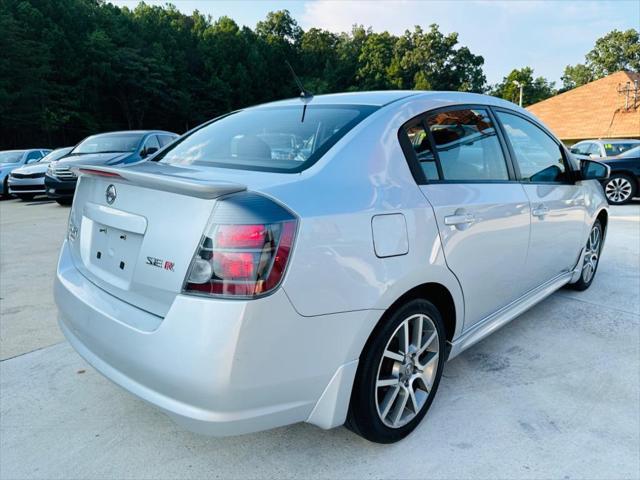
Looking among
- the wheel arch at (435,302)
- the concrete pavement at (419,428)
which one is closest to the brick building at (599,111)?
the concrete pavement at (419,428)

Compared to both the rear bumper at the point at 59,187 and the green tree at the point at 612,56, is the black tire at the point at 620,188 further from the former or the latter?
the green tree at the point at 612,56

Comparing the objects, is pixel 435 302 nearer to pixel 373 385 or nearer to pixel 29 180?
pixel 373 385

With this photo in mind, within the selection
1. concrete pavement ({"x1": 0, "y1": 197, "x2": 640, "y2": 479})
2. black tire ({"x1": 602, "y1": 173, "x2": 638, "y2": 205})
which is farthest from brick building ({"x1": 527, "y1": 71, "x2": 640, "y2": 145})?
concrete pavement ({"x1": 0, "y1": 197, "x2": 640, "y2": 479})

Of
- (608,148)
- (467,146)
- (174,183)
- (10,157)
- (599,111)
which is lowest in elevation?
(10,157)

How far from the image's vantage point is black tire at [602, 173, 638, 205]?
404 inches

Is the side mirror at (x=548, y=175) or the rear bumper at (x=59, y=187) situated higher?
the side mirror at (x=548, y=175)

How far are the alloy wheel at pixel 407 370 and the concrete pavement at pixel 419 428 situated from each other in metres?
0.15

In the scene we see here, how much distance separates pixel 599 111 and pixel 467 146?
32187 millimetres

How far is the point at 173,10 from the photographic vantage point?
2422 inches

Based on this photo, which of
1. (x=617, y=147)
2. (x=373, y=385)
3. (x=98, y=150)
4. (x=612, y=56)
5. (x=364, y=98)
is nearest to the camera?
(x=373, y=385)

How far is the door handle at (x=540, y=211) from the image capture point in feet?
9.44

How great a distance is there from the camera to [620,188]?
410 inches

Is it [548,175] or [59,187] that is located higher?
[548,175]

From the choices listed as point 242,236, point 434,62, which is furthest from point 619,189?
point 434,62
